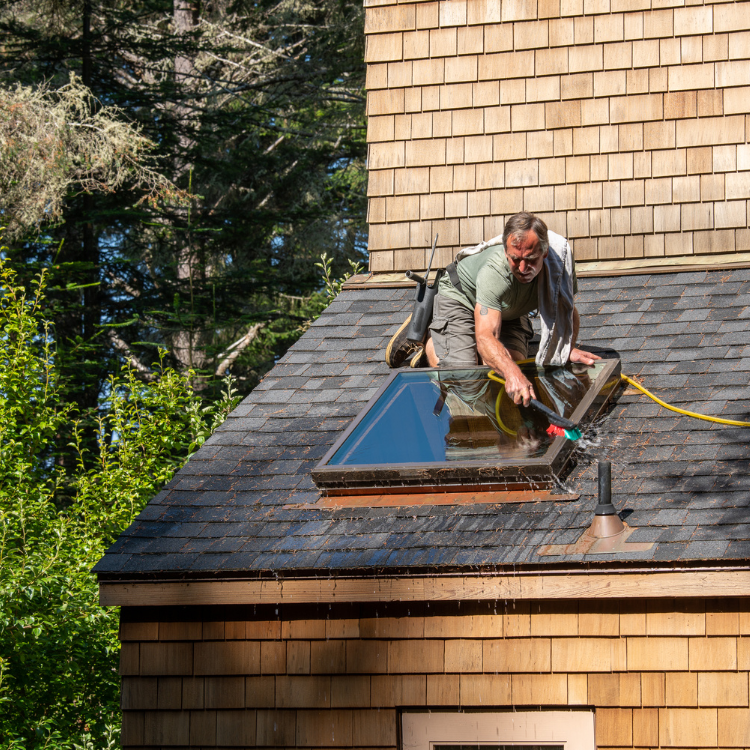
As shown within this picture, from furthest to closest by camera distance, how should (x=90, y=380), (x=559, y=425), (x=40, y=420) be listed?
(x=90, y=380), (x=40, y=420), (x=559, y=425)

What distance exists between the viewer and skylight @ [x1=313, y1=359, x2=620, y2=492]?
5.61 m

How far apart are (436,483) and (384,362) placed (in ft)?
5.60

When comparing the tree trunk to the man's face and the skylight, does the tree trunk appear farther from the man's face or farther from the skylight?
the man's face

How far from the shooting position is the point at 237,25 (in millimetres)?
19828

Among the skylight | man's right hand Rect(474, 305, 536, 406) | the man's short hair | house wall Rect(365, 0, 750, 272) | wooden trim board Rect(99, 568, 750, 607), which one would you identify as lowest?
wooden trim board Rect(99, 568, 750, 607)

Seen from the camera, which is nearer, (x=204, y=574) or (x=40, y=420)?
(x=204, y=574)

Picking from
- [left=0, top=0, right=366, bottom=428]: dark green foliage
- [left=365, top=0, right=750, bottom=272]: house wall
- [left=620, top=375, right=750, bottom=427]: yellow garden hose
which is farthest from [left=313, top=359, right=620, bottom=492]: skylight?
[left=0, top=0, right=366, bottom=428]: dark green foliage

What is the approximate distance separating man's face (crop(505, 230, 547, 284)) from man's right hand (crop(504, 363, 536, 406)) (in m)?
0.63

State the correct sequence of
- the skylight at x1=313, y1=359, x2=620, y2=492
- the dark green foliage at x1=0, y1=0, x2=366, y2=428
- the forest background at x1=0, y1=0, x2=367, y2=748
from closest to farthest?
the skylight at x1=313, y1=359, x2=620, y2=492
the forest background at x1=0, y1=0, x2=367, y2=748
the dark green foliage at x1=0, y1=0, x2=366, y2=428

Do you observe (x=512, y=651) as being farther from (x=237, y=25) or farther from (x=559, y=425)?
(x=237, y=25)

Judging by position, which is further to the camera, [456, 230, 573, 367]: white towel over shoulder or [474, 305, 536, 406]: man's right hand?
[456, 230, 573, 367]: white towel over shoulder

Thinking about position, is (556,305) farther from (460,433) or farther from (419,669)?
(419,669)

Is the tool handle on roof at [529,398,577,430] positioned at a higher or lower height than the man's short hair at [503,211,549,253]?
lower

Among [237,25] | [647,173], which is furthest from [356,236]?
[647,173]
